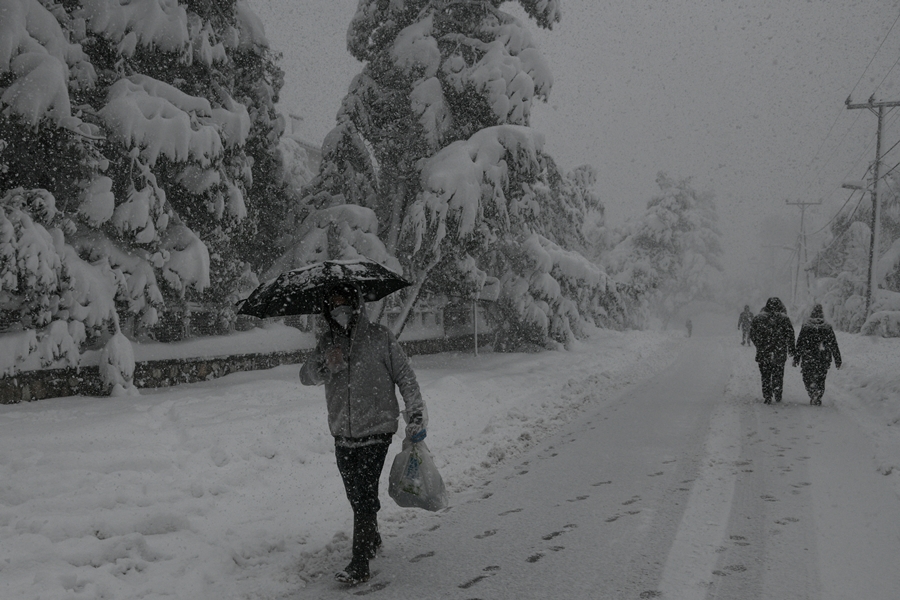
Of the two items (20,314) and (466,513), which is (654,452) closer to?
(466,513)

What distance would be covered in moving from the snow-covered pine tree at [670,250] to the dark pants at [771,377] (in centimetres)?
3243

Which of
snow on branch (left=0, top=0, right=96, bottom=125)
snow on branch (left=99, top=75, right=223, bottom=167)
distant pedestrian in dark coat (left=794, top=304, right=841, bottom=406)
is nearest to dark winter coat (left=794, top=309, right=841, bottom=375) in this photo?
distant pedestrian in dark coat (left=794, top=304, right=841, bottom=406)

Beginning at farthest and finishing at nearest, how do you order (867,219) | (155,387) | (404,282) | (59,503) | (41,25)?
(867,219), (155,387), (41,25), (59,503), (404,282)

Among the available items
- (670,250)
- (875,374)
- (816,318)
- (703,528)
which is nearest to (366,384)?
(703,528)

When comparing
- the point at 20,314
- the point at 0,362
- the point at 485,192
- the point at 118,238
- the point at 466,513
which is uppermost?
the point at 485,192

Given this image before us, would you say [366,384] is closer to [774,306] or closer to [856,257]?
[774,306]

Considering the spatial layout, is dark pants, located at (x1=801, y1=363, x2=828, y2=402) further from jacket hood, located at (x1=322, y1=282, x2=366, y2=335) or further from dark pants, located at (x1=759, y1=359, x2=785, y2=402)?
jacket hood, located at (x1=322, y1=282, x2=366, y2=335)

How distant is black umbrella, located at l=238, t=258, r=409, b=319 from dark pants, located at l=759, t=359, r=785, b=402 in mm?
8778

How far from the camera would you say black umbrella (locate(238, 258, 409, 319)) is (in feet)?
13.9

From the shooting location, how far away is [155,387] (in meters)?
11.7

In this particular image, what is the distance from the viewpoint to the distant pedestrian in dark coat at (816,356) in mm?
11031

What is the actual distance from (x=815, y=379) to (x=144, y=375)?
11.3 meters

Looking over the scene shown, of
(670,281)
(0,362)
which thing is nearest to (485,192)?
(0,362)

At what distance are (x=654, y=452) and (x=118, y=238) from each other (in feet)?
26.6
